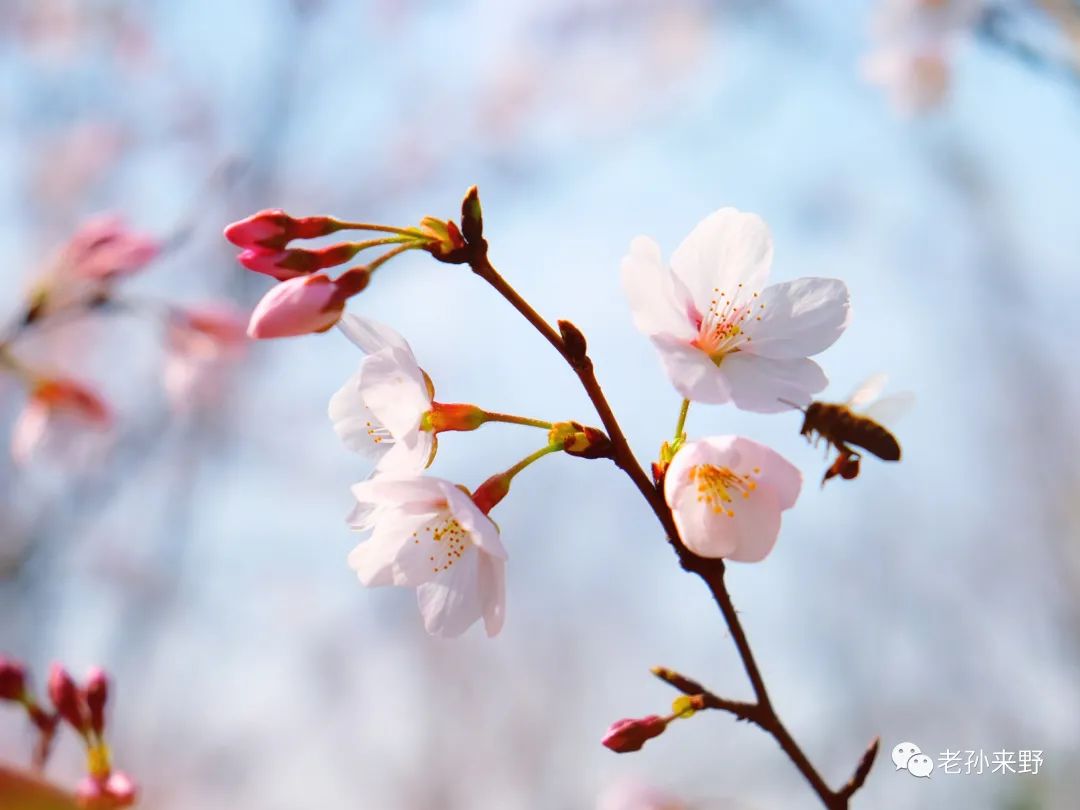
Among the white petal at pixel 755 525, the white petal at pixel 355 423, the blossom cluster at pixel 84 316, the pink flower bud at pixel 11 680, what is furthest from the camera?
the blossom cluster at pixel 84 316

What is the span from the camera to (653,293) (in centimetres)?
85

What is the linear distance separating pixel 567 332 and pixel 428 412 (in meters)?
0.23

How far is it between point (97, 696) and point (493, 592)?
1.72ft

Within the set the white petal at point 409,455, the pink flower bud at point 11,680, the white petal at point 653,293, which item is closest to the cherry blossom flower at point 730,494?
the white petal at point 653,293

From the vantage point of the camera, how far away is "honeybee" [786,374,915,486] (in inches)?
33.8

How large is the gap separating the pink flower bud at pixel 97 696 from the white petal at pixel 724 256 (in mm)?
805

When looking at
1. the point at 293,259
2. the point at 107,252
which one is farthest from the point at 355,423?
the point at 107,252

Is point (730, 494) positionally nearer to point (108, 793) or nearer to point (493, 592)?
point (493, 592)

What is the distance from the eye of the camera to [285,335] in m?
0.79

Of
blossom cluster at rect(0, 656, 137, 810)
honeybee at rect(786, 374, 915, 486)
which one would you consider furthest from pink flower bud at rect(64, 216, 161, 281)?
honeybee at rect(786, 374, 915, 486)

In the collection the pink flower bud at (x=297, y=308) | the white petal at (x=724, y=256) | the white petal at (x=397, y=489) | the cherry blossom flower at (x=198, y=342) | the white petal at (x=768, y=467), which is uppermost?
the cherry blossom flower at (x=198, y=342)

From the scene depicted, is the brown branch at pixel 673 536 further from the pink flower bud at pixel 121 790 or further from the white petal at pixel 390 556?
the pink flower bud at pixel 121 790

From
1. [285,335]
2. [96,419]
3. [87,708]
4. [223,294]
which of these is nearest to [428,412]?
[285,335]

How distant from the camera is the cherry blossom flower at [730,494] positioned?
724mm
